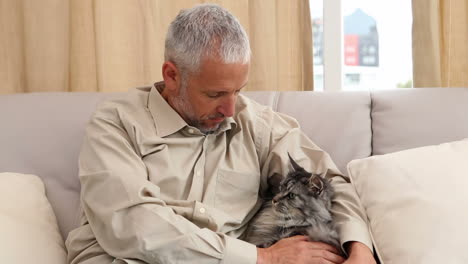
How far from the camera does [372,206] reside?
191cm

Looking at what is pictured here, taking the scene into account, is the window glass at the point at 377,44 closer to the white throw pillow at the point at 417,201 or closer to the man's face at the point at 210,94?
the white throw pillow at the point at 417,201

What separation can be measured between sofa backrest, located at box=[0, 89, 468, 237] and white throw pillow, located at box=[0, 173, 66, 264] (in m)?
Answer: 0.09

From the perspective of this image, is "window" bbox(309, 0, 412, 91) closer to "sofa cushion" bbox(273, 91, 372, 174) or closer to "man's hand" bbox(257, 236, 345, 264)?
"sofa cushion" bbox(273, 91, 372, 174)

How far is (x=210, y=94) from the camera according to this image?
6.03ft

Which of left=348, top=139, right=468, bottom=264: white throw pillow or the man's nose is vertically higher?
the man's nose

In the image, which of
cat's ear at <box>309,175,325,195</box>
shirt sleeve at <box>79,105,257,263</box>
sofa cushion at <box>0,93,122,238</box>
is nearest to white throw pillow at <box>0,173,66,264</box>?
sofa cushion at <box>0,93,122,238</box>

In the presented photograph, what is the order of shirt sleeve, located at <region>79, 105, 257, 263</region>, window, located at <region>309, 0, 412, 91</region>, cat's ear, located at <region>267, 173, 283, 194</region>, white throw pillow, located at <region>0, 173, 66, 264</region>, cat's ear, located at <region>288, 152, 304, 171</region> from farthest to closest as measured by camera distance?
window, located at <region>309, 0, 412, 91</region> → cat's ear, located at <region>267, 173, 283, 194</region> → cat's ear, located at <region>288, 152, 304, 171</region> → white throw pillow, located at <region>0, 173, 66, 264</region> → shirt sleeve, located at <region>79, 105, 257, 263</region>

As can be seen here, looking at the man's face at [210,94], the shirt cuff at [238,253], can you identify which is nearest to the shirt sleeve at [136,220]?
the shirt cuff at [238,253]

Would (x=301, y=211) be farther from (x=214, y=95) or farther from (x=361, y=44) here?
(x=361, y=44)

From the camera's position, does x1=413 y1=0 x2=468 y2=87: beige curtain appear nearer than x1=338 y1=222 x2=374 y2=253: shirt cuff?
No

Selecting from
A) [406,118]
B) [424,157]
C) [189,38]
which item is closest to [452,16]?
[406,118]

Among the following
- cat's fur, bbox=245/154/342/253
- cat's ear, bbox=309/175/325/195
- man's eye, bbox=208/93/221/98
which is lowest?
cat's fur, bbox=245/154/342/253

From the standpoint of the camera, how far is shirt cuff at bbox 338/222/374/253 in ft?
5.86

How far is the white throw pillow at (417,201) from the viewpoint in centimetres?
172
